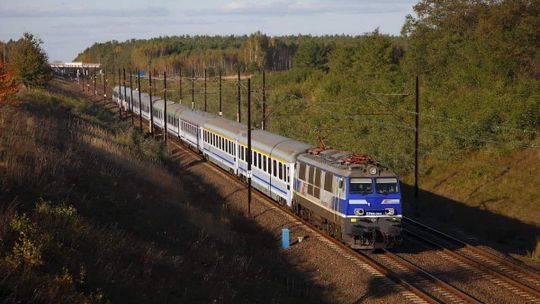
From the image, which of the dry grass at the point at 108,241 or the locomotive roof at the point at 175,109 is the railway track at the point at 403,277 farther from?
the locomotive roof at the point at 175,109

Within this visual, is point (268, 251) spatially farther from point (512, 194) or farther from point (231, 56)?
point (231, 56)

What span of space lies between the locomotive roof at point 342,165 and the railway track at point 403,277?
2768 millimetres

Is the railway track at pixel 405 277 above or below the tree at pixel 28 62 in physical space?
below

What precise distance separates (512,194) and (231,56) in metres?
166

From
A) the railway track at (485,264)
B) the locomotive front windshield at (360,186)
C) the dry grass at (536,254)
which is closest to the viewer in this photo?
the railway track at (485,264)

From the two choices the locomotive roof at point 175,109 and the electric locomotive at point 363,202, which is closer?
the electric locomotive at point 363,202

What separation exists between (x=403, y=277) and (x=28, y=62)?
169 ft

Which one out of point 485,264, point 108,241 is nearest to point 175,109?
point 485,264

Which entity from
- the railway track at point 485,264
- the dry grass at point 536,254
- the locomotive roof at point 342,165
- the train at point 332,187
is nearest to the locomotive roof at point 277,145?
the train at point 332,187

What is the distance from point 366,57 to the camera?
67.8m

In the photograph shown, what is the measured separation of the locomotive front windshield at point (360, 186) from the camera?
21188 millimetres

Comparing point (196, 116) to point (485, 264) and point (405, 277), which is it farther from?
Result: point (405, 277)

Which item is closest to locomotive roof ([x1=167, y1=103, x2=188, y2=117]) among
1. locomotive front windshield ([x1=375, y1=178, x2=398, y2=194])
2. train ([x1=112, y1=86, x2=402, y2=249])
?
train ([x1=112, y1=86, x2=402, y2=249])

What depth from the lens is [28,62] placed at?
200 ft
